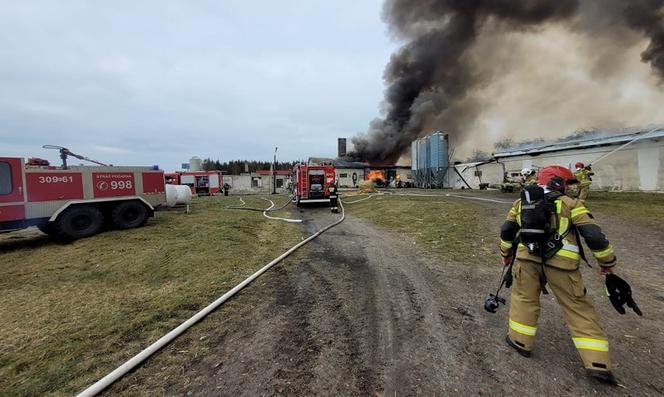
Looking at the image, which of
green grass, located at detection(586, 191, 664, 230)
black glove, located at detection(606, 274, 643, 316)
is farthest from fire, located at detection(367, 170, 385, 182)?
black glove, located at detection(606, 274, 643, 316)

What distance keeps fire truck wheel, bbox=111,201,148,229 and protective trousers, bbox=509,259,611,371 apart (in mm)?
10154

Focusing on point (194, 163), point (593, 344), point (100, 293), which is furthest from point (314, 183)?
point (194, 163)

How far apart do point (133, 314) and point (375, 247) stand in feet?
15.7

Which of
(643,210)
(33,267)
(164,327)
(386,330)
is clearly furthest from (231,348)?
(643,210)

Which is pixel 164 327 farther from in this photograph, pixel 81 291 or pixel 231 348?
pixel 81 291

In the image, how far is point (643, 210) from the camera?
901 centimetres

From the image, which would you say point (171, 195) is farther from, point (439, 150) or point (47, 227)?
point (439, 150)

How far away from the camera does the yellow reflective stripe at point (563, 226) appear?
2.56m

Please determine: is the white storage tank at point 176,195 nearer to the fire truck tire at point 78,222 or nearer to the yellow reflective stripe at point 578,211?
the fire truck tire at point 78,222

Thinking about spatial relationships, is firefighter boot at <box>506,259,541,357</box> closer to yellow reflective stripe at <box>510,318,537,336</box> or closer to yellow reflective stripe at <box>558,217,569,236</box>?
yellow reflective stripe at <box>510,318,537,336</box>

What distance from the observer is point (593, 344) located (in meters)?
2.35

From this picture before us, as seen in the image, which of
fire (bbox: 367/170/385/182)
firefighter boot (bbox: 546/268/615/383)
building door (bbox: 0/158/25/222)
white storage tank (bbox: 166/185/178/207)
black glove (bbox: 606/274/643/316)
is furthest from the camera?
fire (bbox: 367/170/385/182)

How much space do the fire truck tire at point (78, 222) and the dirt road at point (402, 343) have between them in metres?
6.52

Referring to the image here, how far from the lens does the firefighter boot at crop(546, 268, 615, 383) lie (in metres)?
2.29
